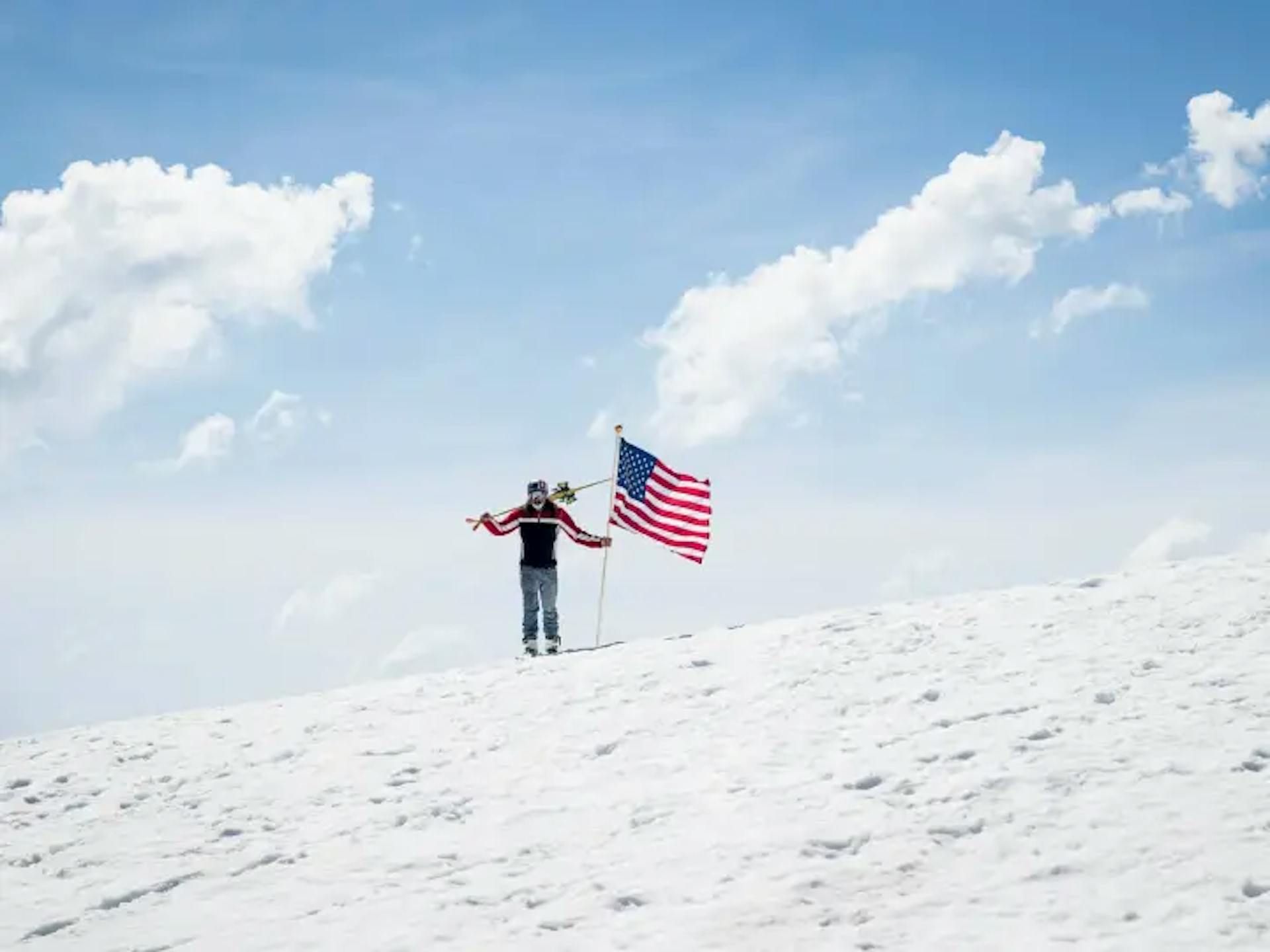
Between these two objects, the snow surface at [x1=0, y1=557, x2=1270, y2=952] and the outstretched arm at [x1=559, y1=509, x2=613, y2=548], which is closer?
the snow surface at [x1=0, y1=557, x2=1270, y2=952]

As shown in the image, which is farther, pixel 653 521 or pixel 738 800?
pixel 653 521

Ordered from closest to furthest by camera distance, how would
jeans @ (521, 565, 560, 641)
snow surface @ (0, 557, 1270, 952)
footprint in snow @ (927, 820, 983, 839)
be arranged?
snow surface @ (0, 557, 1270, 952) → footprint in snow @ (927, 820, 983, 839) → jeans @ (521, 565, 560, 641)

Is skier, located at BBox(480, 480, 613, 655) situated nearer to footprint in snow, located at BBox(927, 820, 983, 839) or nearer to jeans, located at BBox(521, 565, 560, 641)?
jeans, located at BBox(521, 565, 560, 641)

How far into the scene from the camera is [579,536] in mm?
15102

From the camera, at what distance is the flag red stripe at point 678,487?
50.4 feet

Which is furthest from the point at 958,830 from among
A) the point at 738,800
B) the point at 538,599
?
the point at 538,599

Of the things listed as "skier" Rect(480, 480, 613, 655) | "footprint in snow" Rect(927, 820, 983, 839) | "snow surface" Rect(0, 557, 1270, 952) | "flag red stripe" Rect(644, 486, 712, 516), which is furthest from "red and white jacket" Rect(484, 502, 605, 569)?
"footprint in snow" Rect(927, 820, 983, 839)

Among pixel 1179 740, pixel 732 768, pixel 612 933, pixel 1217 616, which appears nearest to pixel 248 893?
pixel 612 933

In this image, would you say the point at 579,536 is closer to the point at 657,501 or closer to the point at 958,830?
the point at 657,501

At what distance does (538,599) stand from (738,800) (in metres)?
7.02

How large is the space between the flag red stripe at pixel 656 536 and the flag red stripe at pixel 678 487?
0.61 meters

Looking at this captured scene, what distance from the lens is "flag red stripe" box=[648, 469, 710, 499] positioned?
1535cm

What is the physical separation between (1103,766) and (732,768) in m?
2.64

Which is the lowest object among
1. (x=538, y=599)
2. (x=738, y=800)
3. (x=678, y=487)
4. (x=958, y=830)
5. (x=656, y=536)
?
(x=958, y=830)
